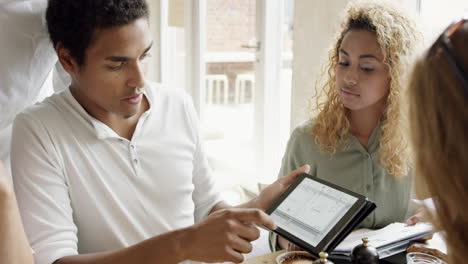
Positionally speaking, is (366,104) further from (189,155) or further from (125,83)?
(125,83)

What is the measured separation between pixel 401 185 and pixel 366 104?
32 centimetres

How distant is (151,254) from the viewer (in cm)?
113

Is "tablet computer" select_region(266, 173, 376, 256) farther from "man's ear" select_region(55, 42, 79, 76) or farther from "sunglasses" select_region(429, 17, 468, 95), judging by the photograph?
"man's ear" select_region(55, 42, 79, 76)

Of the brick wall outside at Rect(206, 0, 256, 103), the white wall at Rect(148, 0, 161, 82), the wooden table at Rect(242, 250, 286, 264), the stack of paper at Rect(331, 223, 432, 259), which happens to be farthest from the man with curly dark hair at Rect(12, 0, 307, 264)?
the white wall at Rect(148, 0, 161, 82)

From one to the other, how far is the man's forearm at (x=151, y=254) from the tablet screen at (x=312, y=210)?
0.23 meters

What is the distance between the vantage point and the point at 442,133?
24.5 inches

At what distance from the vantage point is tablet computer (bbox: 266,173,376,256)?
1064 mm

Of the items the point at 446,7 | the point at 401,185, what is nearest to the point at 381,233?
the point at 401,185

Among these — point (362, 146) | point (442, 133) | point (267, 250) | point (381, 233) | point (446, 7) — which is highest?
point (446, 7)

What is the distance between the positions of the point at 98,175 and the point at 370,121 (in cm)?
103

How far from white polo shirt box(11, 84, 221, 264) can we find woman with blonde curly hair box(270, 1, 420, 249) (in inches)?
17.9

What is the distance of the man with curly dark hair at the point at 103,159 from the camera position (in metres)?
1.18

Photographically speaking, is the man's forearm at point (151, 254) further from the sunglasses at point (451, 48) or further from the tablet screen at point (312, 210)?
the sunglasses at point (451, 48)

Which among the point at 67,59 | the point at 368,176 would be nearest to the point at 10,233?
the point at 67,59
